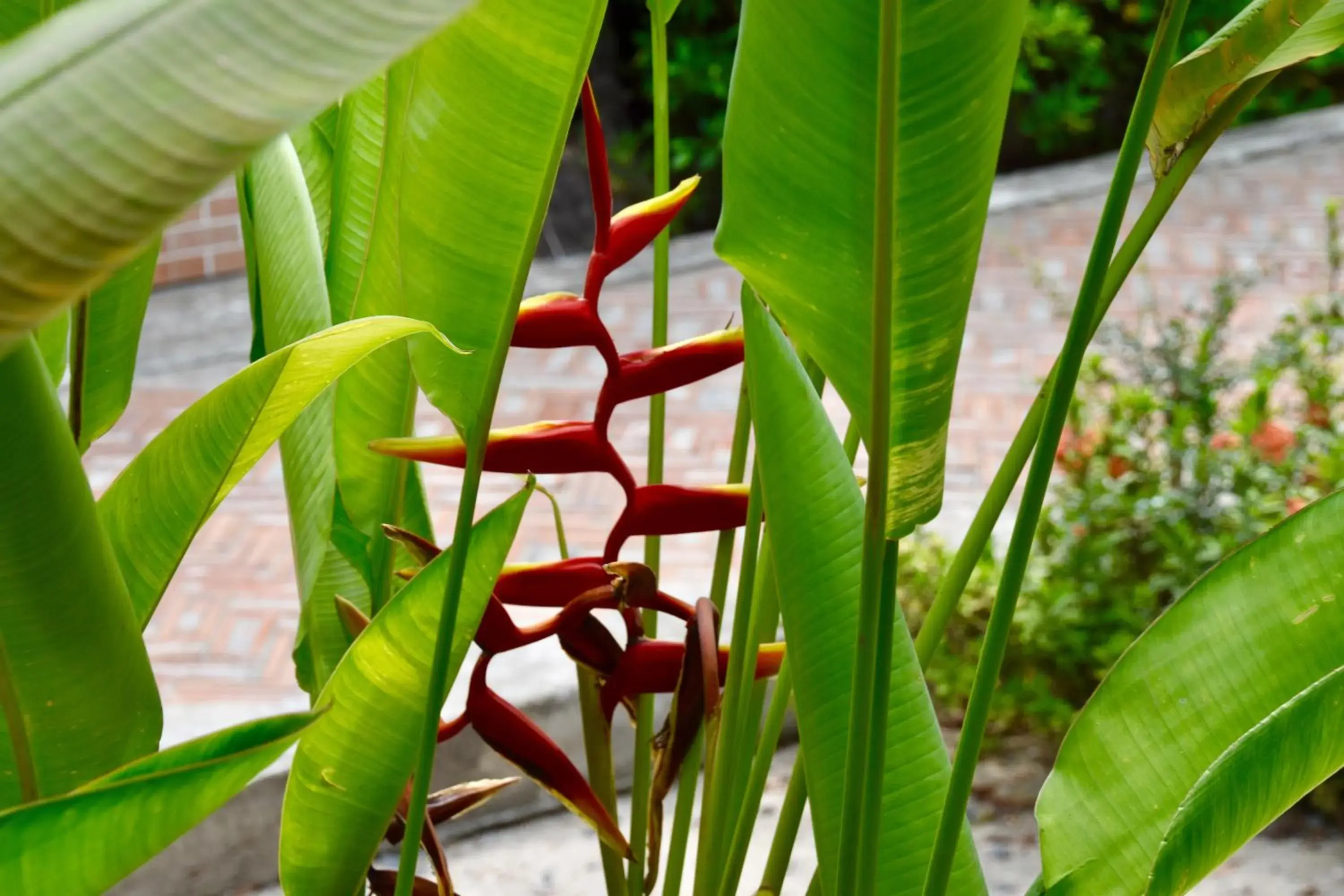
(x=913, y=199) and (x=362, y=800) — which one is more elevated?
(x=913, y=199)

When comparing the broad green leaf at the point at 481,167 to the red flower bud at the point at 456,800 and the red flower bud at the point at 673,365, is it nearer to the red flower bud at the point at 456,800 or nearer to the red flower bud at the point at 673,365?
the red flower bud at the point at 673,365

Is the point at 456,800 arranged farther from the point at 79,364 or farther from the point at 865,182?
the point at 865,182

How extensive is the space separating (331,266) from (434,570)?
1.05ft

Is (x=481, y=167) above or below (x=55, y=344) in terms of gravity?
above

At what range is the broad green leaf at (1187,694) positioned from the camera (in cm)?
63

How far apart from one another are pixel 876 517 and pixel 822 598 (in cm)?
12

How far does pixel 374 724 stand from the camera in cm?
64

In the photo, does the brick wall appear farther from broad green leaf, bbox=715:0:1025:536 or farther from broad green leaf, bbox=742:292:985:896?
broad green leaf, bbox=715:0:1025:536

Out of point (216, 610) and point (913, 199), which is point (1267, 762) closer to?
point (913, 199)

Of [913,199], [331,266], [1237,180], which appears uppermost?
[913,199]

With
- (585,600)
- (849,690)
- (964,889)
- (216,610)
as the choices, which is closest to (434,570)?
(585,600)

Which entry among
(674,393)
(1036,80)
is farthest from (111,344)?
(1036,80)

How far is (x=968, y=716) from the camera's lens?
0.61 metres

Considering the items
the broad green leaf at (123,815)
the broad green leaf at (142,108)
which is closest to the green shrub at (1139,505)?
the broad green leaf at (123,815)
